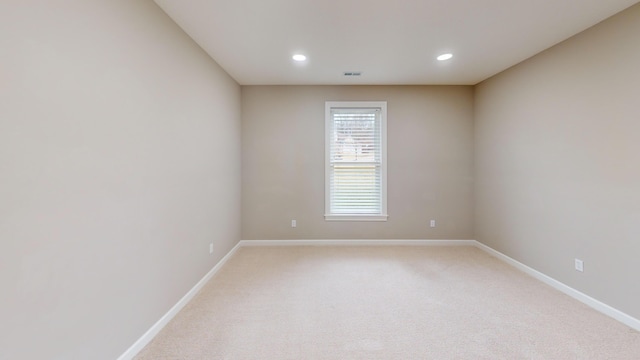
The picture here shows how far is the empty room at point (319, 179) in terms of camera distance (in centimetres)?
139

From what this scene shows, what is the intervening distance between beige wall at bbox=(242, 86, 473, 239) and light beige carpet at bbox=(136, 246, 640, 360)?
96cm

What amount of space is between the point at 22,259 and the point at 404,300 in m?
2.77

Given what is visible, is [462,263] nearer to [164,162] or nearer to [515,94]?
[515,94]

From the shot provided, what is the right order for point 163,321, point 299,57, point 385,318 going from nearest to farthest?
point 163,321
point 385,318
point 299,57

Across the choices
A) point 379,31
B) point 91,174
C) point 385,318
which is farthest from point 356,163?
point 91,174

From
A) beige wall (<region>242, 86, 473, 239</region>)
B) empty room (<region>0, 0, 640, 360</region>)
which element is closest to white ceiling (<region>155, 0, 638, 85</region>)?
empty room (<region>0, 0, 640, 360</region>)

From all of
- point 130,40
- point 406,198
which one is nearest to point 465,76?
point 406,198

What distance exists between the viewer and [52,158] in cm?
132

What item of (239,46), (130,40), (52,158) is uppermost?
(239,46)

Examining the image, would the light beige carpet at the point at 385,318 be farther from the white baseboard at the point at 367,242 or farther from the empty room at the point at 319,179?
the white baseboard at the point at 367,242

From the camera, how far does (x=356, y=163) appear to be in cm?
445

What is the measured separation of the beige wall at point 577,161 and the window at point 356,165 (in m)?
1.71

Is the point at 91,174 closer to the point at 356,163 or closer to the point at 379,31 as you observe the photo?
the point at 379,31

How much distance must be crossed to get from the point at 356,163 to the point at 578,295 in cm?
304
